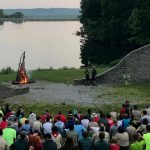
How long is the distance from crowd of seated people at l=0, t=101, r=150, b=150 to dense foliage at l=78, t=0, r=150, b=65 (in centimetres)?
4627

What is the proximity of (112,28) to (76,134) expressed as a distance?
62623 mm

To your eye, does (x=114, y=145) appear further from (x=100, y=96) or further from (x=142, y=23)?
(x=142, y=23)

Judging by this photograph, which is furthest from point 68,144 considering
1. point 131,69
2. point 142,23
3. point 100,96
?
point 142,23

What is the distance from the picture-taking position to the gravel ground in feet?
105

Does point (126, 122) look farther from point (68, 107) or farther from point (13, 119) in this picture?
point (68, 107)

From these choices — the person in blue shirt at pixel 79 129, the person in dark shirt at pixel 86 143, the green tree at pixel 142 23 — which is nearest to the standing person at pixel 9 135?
the person in blue shirt at pixel 79 129

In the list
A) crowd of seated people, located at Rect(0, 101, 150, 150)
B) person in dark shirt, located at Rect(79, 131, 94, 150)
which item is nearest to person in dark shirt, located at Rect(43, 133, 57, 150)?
crowd of seated people, located at Rect(0, 101, 150, 150)

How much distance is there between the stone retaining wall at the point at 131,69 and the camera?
37.8 m

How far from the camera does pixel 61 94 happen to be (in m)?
34.1


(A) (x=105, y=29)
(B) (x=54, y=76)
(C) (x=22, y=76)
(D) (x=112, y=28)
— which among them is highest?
(D) (x=112, y=28)

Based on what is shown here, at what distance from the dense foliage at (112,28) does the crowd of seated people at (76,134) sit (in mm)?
46269

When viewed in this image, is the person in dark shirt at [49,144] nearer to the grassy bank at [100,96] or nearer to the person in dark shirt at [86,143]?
the person in dark shirt at [86,143]

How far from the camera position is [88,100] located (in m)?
31.8

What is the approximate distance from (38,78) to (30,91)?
508 cm
